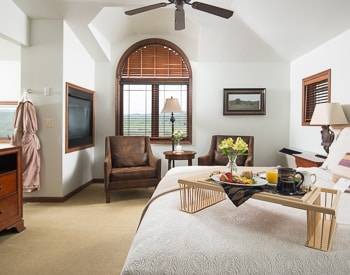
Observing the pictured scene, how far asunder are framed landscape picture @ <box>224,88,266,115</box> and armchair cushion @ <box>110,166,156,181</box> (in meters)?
1.83

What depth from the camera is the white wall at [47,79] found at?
399cm

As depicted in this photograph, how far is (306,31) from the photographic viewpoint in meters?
3.79

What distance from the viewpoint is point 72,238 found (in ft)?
9.25

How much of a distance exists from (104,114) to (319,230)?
15.5 ft

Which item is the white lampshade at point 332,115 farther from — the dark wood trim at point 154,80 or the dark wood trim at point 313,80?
the dark wood trim at point 154,80

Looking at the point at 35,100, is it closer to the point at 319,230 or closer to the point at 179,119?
the point at 179,119

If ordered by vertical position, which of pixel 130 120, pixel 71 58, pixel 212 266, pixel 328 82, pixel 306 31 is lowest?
pixel 212 266

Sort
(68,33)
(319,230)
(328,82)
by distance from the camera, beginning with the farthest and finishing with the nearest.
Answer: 1. (68,33)
2. (328,82)
3. (319,230)

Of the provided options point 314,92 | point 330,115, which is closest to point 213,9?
point 330,115

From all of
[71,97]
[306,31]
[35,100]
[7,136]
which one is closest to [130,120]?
[71,97]

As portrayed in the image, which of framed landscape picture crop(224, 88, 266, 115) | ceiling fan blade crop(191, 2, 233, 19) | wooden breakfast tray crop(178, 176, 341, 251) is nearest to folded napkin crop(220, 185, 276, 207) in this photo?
wooden breakfast tray crop(178, 176, 341, 251)

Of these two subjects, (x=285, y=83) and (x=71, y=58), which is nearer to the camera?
(x=71, y=58)

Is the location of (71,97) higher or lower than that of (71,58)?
lower

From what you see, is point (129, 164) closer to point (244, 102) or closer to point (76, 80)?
point (76, 80)
